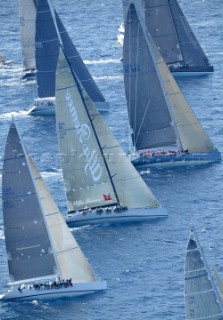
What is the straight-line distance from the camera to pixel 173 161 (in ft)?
513

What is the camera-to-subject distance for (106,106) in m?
180

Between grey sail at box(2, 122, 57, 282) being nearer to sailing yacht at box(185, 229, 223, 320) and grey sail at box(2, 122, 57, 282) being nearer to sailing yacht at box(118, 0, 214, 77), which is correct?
sailing yacht at box(185, 229, 223, 320)

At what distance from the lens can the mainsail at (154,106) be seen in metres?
153

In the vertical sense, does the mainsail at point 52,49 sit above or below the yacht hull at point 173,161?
above

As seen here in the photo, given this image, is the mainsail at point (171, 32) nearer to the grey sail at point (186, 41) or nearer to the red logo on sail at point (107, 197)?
the grey sail at point (186, 41)

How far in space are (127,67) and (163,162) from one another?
955 centimetres

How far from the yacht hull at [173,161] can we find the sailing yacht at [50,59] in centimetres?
1906

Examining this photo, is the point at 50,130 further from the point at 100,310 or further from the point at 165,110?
the point at 100,310

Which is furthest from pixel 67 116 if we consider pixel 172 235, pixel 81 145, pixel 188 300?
pixel 188 300

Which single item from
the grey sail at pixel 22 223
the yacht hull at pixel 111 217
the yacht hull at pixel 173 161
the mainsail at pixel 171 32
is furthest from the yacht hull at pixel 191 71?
the grey sail at pixel 22 223

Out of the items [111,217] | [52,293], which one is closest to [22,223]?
[52,293]

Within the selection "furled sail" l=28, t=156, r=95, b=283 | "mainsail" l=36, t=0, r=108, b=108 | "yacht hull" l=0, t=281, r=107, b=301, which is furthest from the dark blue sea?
"mainsail" l=36, t=0, r=108, b=108

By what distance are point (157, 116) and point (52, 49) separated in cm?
2337

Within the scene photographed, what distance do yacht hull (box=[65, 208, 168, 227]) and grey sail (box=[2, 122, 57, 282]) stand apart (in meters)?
14.9
